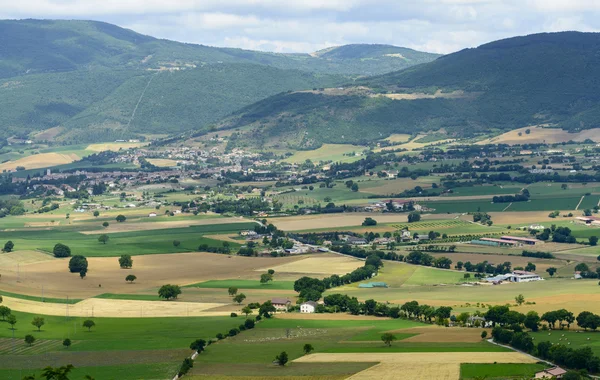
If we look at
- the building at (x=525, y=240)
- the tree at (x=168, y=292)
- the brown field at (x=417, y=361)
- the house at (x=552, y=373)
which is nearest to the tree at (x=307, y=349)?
the brown field at (x=417, y=361)

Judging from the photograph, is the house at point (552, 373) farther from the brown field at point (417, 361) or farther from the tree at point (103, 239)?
the tree at point (103, 239)

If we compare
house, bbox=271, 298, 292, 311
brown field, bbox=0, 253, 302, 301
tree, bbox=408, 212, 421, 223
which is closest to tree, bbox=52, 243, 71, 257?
brown field, bbox=0, 253, 302, 301

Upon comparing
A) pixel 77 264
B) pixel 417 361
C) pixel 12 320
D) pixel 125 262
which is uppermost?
pixel 417 361

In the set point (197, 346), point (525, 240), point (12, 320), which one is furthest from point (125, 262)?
point (525, 240)

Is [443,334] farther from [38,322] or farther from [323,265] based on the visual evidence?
[323,265]

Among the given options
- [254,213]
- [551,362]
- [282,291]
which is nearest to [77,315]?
[282,291]

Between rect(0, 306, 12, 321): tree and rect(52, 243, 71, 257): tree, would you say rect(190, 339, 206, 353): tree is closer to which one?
rect(0, 306, 12, 321): tree

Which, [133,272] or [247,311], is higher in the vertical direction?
[247,311]
